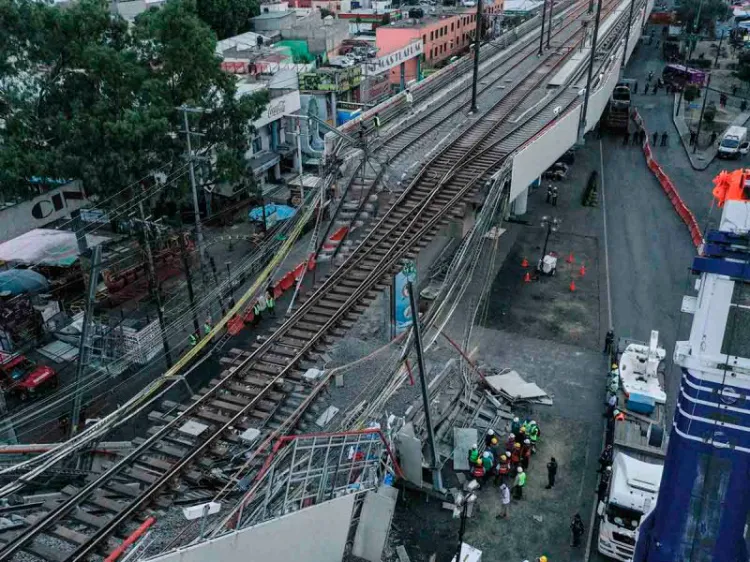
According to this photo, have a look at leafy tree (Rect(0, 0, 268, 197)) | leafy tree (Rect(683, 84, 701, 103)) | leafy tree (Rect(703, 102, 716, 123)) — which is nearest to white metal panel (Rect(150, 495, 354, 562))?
leafy tree (Rect(0, 0, 268, 197))

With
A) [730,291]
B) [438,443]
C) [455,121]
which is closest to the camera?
[730,291]

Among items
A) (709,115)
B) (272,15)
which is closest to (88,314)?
(709,115)

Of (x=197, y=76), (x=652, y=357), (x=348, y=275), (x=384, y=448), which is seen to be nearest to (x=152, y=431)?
(x=384, y=448)

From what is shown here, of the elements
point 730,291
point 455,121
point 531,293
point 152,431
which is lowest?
point 531,293

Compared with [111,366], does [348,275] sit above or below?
above

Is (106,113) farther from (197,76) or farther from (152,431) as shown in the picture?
(152,431)

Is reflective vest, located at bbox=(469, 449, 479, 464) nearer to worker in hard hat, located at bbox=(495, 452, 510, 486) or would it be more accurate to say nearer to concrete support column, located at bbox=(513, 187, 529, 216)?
worker in hard hat, located at bbox=(495, 452, 510, 486)
